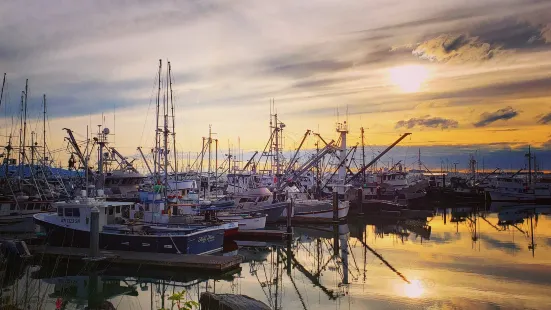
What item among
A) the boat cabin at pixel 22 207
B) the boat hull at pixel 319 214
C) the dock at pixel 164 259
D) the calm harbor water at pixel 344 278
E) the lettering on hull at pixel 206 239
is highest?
the boat cabin at pixel 22 207

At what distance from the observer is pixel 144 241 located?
23.4 metres

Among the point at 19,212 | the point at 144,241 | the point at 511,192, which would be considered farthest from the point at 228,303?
the point at 511,192

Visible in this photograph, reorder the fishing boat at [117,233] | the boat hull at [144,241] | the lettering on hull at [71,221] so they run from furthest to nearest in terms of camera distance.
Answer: the lettering on hull at [71,221] → the fishing boat at [117,233] → the boat hull at [144,241]

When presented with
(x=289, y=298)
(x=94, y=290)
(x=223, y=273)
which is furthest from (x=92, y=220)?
(x=289, y=298)

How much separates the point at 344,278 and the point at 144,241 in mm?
10196

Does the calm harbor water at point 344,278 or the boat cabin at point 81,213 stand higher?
the boat cabin at point 81,213

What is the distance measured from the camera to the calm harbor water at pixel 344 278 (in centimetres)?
1684

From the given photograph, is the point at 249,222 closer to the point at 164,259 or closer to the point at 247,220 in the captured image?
the point at 247,220

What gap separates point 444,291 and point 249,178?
112ft

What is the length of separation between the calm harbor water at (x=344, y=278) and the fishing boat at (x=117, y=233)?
201 cm

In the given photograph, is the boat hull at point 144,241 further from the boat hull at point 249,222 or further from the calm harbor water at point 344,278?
the boat hull at point 249,222

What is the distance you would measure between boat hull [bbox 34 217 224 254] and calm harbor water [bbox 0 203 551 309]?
192cm

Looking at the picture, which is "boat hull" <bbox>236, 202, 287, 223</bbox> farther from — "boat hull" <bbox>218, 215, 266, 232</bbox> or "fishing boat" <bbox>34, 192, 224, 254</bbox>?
"fishing boat" <bbox>34, 192, 224, 254</bbox>

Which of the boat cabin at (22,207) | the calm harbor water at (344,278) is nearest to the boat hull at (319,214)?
the calm harbor water at (344,278)
